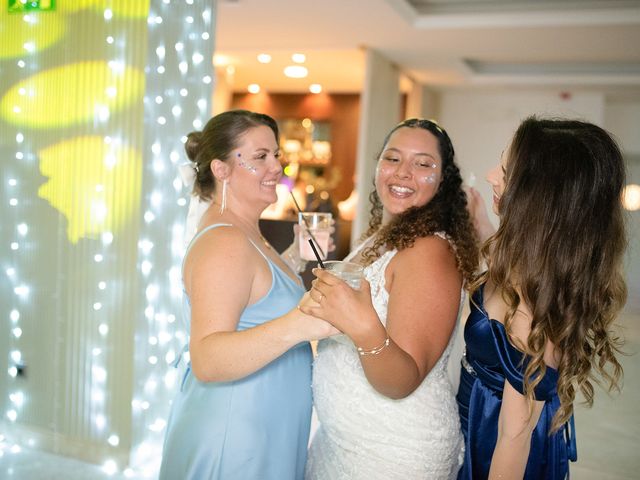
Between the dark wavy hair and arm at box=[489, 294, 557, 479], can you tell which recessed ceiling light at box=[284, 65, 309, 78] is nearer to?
the dark wavy hair

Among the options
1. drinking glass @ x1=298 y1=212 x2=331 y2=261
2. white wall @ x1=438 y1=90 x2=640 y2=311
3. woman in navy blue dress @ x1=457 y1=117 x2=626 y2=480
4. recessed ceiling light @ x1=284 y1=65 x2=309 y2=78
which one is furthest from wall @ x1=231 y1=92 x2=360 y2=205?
woman in navy blue dress @ x1=457 y1=117 x2=626 y2=480

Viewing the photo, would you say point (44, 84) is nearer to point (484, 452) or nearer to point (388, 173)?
point (388, 173)

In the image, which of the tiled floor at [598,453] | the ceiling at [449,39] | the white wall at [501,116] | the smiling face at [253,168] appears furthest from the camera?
the white wall at [501,116]

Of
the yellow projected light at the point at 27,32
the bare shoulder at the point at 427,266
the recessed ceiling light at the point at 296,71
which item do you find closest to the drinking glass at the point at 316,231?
the bare shoulder at the point at 427,266

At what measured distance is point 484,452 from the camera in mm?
1600

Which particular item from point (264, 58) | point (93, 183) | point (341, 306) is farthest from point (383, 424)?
point (264, 58)

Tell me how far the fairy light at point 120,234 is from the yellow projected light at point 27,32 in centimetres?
2

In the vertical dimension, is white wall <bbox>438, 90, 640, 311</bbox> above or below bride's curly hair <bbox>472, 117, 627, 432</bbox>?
above

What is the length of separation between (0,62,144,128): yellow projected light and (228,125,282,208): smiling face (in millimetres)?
1334

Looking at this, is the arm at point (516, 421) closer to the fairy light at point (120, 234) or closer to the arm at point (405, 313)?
the arm at point (405, 313)

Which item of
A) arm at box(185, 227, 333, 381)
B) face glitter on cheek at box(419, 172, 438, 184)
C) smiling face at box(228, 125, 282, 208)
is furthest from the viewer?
smiling face at box(228, 125, 282, 208)

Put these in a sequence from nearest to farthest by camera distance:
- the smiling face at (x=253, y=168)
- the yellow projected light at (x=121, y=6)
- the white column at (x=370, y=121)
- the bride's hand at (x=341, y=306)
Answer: the bride's hand at (x=341, y=306)
the smiling face at (x=253, y=168)
the yellow projected light at (x=121, y=6)
the white column at (x=370, y=121)

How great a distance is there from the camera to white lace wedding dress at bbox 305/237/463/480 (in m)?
1.58

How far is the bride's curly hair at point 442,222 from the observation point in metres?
1.63
